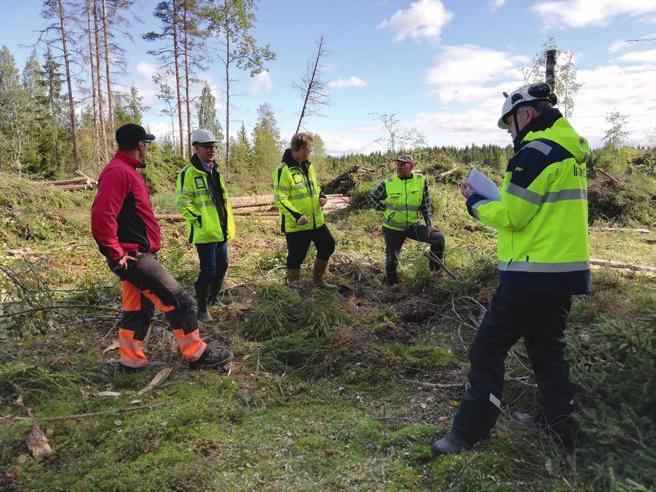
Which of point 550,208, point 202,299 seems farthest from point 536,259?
point 202,299

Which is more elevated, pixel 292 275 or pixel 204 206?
pixel 204 206

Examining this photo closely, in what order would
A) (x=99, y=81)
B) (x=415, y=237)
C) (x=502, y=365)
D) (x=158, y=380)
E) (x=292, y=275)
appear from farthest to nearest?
(x=99, y=81) → (x=415, y=237) → (x=292, y=275) → (x=158, y=380) → (x=502, y=365)

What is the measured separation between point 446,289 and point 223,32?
24.1 meters

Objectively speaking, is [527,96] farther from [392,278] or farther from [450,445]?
[392,278]

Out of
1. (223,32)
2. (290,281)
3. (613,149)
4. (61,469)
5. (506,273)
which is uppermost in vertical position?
(223,32)

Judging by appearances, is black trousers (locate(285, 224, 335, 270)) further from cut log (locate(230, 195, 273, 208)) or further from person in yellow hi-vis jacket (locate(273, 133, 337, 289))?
cut log (locate(230, 195, 273, 208))

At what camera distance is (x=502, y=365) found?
9.01ft

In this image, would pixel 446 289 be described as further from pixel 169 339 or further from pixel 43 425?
pixel 43 425

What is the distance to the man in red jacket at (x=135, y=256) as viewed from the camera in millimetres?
3607

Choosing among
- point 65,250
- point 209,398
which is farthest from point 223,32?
point 209,398

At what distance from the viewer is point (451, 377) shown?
153 inches

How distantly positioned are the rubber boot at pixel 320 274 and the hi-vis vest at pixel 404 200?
3.84 ft

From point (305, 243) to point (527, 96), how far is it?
12.5ft

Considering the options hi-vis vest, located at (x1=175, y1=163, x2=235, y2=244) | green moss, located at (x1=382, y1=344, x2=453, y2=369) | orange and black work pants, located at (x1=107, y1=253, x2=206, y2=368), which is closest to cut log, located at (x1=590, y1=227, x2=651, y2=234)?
green moss, located at (x1=382, y1=344, x2=453, y2=369)
